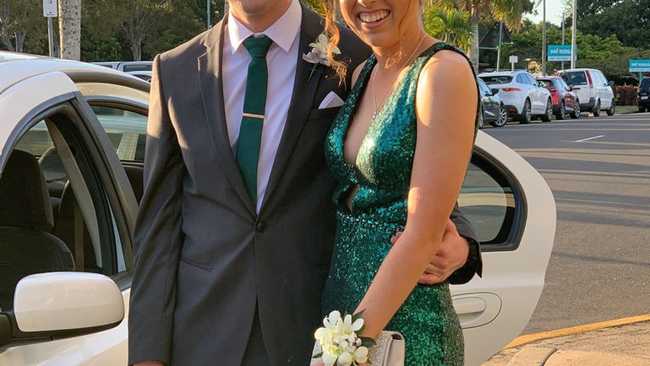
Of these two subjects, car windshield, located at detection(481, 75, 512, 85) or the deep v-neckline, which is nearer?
the deep v-neckline

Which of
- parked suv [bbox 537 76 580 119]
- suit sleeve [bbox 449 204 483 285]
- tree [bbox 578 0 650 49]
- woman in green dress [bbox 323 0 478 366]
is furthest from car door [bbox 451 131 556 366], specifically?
tree [bbox 578 0 650 49]

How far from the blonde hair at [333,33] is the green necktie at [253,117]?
18cm

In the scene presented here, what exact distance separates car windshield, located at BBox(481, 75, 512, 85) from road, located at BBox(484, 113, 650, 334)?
8.37 metres

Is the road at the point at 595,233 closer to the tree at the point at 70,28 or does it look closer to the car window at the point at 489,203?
the car window at the point at 489,203

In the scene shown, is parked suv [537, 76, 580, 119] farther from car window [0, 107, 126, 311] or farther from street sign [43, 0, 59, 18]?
car window [0, 107, 126, 311]

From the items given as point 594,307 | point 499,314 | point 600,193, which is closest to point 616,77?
point 600,193

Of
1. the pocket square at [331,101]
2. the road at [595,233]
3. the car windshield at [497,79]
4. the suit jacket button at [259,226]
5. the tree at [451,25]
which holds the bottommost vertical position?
the road at [595,233]

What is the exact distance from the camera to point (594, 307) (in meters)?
6.65

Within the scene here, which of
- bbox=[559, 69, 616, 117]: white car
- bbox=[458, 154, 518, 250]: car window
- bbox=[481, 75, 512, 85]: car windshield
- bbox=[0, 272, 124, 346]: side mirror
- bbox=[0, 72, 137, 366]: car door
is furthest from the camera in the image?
bbox=[559, 69, 616, 117]: white car

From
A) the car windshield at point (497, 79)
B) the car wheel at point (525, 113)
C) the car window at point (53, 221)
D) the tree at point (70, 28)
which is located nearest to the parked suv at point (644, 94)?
the car wheel at point (525, 113)

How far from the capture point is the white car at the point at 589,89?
115 ft

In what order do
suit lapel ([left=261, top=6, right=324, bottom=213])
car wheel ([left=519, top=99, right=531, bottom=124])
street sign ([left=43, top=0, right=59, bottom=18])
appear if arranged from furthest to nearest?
car wheel ([left=519, top=99, right=531, bottom=124]) → street sign ([left=43, top=0, right=59, bottom=18]) → suit lapel ([left=261, top=6, right=324, bottom=213])

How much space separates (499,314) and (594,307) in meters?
3.74

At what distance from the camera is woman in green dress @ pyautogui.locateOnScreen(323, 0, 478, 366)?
1936 millimetres
